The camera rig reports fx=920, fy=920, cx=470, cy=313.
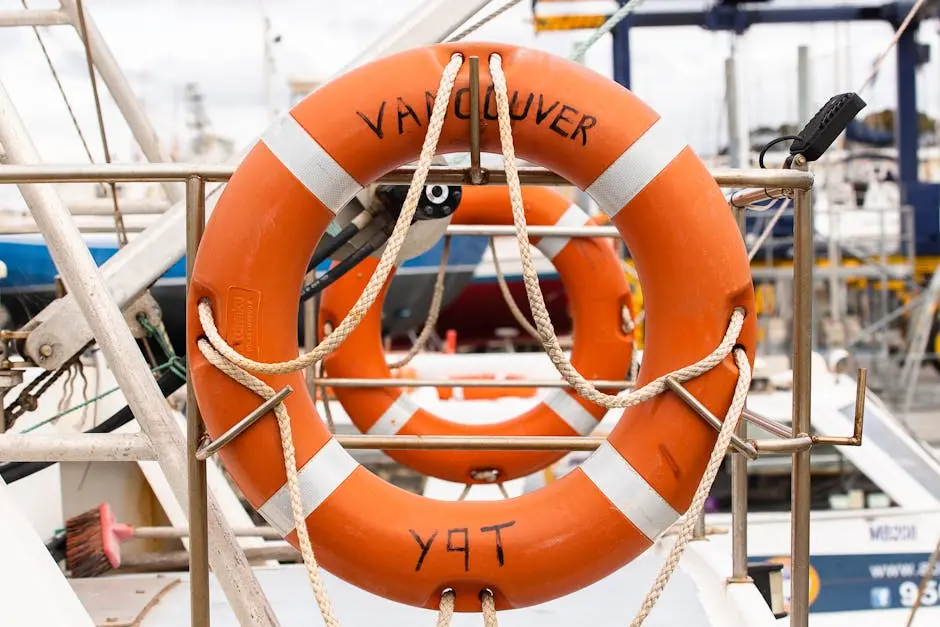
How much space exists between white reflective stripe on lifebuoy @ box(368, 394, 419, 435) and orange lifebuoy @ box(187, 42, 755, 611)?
1.25m

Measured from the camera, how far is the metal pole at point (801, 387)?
57.3 inches

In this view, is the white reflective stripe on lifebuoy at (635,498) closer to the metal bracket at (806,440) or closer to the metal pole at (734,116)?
the metal bracket at (806,440)

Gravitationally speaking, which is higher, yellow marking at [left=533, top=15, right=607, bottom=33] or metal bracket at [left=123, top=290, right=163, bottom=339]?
yellow marking at [left=533, top=15, right=607, bottom=33]

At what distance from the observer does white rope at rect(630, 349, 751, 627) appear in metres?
1.32

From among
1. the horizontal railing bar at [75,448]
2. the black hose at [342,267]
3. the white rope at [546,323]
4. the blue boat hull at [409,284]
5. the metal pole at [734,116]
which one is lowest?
the horizontal railing bar at [75,448]

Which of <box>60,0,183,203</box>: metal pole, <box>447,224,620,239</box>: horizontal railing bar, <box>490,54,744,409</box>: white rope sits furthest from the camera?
<box>60,0,183,203</box>: metal pole

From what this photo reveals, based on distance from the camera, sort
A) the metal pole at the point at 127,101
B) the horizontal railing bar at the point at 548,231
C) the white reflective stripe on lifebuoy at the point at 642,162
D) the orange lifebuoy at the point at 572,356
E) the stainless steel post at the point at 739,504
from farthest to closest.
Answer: the orange lifebuoy at the point at 572,356, the metal pole at the point at 127,101, the horizontal railing bar at the point at 548,231, the stainless steel post at the point at 739,504, the white reflective stripe on lifebuoy at the point at 642,162

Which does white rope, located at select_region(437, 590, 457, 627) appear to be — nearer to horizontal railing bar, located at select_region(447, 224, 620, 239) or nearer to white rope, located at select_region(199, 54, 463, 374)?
white rope, located at select_region(199, 54, 463, 374)

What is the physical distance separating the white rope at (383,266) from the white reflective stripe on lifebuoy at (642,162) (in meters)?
0.28

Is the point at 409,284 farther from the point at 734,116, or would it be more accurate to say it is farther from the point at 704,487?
the point at 704,487

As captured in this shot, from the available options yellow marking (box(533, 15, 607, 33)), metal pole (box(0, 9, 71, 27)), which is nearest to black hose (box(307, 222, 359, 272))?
metal pole (box(0, 9, 71, 27))

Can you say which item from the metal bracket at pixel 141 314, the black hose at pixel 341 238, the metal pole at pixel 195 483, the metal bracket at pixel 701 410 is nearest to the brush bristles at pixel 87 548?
the metal bracket at pixel 141 314

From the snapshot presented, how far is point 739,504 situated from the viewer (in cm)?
184

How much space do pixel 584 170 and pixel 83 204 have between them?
1.86 metres
